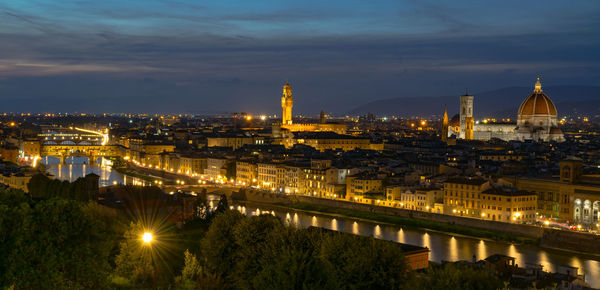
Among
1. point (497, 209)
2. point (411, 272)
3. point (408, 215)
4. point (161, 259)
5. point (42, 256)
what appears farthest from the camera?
point (408, 215)

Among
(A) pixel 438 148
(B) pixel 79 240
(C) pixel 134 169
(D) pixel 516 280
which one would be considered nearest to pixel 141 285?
(B) pixel 79 240

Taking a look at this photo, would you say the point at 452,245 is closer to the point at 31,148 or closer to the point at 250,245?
the point at 250,245

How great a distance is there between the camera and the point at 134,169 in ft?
121

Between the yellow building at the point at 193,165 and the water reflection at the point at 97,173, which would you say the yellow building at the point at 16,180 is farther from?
the yellow building at the point at 193,165

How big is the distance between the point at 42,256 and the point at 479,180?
13.6 meters

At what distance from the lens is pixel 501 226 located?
17984mm

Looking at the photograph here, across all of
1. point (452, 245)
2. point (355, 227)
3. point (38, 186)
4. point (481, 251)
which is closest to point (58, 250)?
point (481, 251)

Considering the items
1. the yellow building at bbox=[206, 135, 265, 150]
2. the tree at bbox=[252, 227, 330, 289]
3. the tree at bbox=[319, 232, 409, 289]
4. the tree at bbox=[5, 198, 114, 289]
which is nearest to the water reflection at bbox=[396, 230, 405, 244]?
the tree at bbox=[319, 232, 409, 289]

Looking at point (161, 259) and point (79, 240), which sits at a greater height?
point (79, 240)

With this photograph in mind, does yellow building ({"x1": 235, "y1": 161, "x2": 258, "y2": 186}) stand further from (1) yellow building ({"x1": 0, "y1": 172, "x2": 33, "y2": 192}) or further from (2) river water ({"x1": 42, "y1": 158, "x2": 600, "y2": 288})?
(1) yellow building ({"x1": 0, "y1": 172, "x2": 33, "y2": 192})

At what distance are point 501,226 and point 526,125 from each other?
28.1 meters

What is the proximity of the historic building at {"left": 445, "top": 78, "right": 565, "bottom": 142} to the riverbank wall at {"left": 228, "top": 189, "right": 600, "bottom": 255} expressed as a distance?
937 inches

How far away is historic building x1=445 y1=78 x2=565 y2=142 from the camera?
143 feet

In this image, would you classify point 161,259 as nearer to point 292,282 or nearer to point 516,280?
point 292,282
